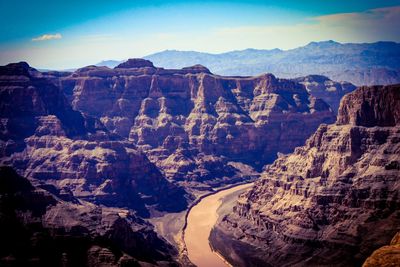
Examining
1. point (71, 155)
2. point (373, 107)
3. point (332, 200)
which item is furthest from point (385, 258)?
point (71, 155)

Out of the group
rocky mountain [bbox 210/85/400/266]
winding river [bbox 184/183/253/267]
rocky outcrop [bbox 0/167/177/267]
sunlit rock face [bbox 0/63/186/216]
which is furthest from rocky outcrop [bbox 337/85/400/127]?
sunlit rock face [bbox 0/63/186/216]

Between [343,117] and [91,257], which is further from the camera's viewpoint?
[343,117]

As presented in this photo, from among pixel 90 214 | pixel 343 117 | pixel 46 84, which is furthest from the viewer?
pixel 46 84

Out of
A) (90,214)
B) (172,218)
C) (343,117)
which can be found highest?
(343,117)

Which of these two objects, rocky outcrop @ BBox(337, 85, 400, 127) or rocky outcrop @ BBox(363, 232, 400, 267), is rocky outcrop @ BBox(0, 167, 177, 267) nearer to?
rocky outcrop @ BBox(363, 232, 400, 267)

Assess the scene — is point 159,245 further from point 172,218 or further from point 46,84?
point 46,84

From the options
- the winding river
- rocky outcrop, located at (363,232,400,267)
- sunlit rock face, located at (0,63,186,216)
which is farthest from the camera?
sunlit rock face, located at (0,63,186,216)

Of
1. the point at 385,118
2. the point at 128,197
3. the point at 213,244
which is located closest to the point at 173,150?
the point at 128,197
